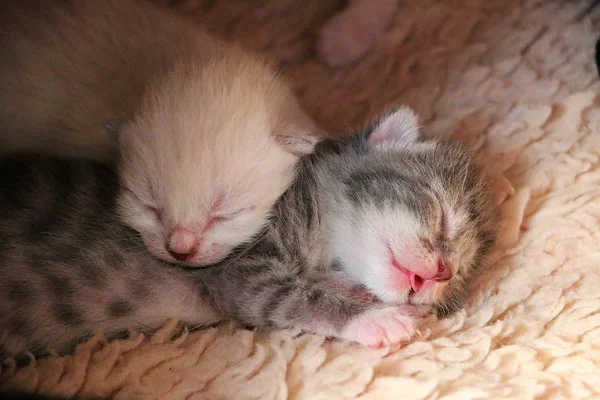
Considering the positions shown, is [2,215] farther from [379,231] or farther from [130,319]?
[379,231]

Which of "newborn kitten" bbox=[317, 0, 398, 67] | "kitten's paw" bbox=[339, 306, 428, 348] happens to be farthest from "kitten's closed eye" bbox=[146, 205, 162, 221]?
"newborn kitten" bbox=[317, 0, 398, 67]

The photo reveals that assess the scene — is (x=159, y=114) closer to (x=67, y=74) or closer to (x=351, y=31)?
(x=67, y=74)

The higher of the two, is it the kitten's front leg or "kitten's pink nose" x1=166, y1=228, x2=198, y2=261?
"kitten's pink nose" x1=166, y1=228, x2=198, y2=261

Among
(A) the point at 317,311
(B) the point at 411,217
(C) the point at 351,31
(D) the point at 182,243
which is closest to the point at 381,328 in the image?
Result: (A) the point at 317,311

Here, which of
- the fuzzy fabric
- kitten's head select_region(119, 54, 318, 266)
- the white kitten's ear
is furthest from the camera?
the white kitten's ear

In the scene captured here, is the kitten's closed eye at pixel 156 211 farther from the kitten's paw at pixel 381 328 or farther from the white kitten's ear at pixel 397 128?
the white kitten's ear at pixel 397 128

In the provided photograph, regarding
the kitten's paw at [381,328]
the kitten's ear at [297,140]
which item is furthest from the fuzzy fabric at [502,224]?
the kitten's ear at [297,140]

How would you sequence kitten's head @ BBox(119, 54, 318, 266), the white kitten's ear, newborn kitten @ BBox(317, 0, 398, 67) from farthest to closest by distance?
newborn kitten @ BBox(317, 0, 398, 67), the white kitten's ear, kitten's head @ BBox(119, 54, 318, 266)

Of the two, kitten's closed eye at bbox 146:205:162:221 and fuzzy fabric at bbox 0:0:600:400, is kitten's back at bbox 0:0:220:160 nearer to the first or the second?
kitten's closed eye at bbox 146:205:162:221
